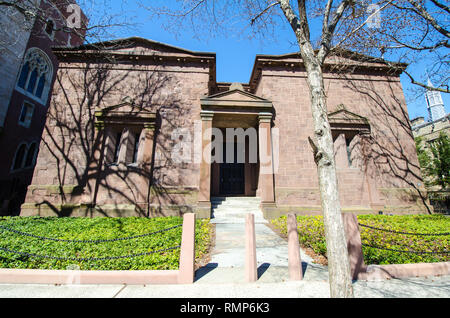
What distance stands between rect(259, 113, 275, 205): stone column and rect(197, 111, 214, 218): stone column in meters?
2.92

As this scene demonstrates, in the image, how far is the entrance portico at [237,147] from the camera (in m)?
10.6

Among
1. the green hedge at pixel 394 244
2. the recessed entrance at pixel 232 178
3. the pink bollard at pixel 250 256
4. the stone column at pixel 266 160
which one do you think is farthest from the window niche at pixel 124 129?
the green hedge at pixel 394 244

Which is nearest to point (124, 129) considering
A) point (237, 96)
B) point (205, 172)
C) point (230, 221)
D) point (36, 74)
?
point (205, 172)

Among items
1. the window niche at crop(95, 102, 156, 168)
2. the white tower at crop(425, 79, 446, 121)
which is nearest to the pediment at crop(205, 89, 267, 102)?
the window niche at crop(95, 102, 156, 168)

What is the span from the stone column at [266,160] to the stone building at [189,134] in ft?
0.19

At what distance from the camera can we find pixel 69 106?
11.5 m

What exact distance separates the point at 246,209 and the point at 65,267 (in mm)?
8031

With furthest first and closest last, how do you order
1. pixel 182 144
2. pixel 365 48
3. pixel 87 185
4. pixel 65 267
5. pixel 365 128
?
pixel 365 128 → pixel 182 144 → pixel 87 185 → pixel 365 48 → pixel 65 267

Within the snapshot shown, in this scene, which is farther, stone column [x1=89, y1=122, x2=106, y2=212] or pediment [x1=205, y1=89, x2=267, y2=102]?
pediment [x1=205, y1=89, x2=267, y2=102]

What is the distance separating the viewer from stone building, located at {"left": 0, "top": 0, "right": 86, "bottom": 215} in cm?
1422

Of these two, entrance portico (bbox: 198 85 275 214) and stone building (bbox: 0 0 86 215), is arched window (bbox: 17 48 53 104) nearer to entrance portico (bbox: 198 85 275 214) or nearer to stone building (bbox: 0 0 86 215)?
stone building (bbox: 0 0 86 215)

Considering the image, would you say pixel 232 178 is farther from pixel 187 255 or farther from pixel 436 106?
pixel 436 106
